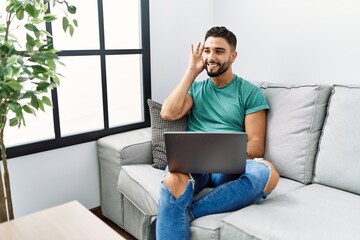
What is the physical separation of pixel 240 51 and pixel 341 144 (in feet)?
3.65

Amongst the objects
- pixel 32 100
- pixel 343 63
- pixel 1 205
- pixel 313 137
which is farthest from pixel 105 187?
pixel 343 63

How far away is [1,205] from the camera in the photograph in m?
1.53

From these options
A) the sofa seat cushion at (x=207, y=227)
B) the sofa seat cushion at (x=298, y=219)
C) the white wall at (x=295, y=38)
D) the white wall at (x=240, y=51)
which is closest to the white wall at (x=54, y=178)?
the white wall at (x=240, y=51)

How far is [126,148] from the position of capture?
195 cm

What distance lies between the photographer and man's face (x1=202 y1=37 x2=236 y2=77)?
184 centimetres

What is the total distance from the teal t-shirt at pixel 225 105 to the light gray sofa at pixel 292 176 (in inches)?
5.5

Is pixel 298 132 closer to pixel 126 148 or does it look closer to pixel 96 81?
pixel 126 148

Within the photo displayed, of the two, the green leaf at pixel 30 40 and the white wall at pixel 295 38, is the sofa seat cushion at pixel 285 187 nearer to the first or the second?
the white wall at pixel 295 38

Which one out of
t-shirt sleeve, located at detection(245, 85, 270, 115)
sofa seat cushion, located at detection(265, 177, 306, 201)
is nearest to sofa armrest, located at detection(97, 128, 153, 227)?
t-shirt sleeve, located at detection(245, 85, 270, 115)

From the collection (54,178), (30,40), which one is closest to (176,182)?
(30,40)

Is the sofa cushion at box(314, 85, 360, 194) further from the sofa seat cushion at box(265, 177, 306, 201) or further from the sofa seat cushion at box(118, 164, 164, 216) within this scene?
the sofa seat cushion at box(118, 164, 164, 216)

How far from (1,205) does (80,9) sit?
1.23m

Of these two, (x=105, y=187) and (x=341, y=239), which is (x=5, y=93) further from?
(x=341, y=239)

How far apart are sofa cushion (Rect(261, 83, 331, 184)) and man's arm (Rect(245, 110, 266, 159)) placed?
6cm
